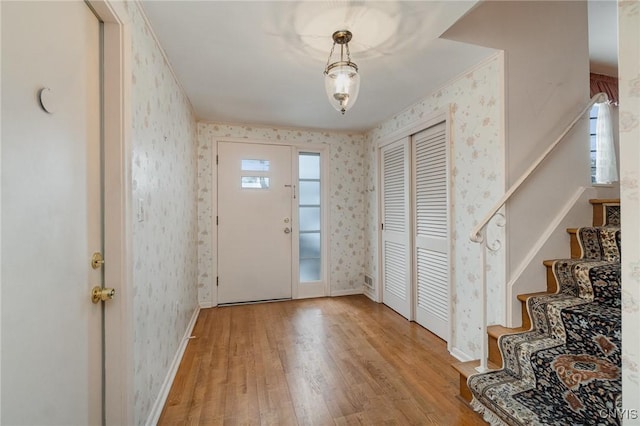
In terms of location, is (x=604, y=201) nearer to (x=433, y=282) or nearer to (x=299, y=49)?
(x=433, y=282)

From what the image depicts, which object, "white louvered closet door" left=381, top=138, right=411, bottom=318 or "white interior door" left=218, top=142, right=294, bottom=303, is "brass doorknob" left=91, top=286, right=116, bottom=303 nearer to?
"white interior door" left=218, top=142, right=294, bottom=303

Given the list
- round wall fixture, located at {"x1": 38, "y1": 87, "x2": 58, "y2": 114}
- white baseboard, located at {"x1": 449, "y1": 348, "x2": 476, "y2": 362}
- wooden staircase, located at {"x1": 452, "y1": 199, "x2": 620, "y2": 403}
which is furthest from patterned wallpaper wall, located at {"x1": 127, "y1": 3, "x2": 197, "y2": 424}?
white baseboard, located at {"x1": 449, "y1": 348, "x2": 476, "y2": 362}

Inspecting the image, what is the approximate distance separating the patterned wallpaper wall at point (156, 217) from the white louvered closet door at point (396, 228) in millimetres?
2167

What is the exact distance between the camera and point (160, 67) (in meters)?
1.81

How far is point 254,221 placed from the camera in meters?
3.55

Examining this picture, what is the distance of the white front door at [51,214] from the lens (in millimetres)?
722

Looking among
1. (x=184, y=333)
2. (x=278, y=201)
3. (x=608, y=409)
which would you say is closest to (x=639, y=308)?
(x=608, y=409)

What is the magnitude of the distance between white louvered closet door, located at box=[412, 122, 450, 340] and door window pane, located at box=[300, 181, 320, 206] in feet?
4.38

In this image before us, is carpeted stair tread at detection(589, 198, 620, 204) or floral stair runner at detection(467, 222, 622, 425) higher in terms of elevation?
carpeted stair tread at detection(589, 198, 620, 204)

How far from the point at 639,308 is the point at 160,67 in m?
2.61

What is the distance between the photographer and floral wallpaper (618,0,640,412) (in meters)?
1.03

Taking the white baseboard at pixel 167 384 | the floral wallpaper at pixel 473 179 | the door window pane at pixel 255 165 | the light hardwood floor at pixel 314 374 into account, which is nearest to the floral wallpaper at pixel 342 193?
the door window pane at pixel 255 165

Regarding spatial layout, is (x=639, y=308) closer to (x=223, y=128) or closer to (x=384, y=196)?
(x=384, y=196)

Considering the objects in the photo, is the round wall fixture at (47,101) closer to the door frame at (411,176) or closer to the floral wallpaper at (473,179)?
the floral wallpaper at (473,179)
